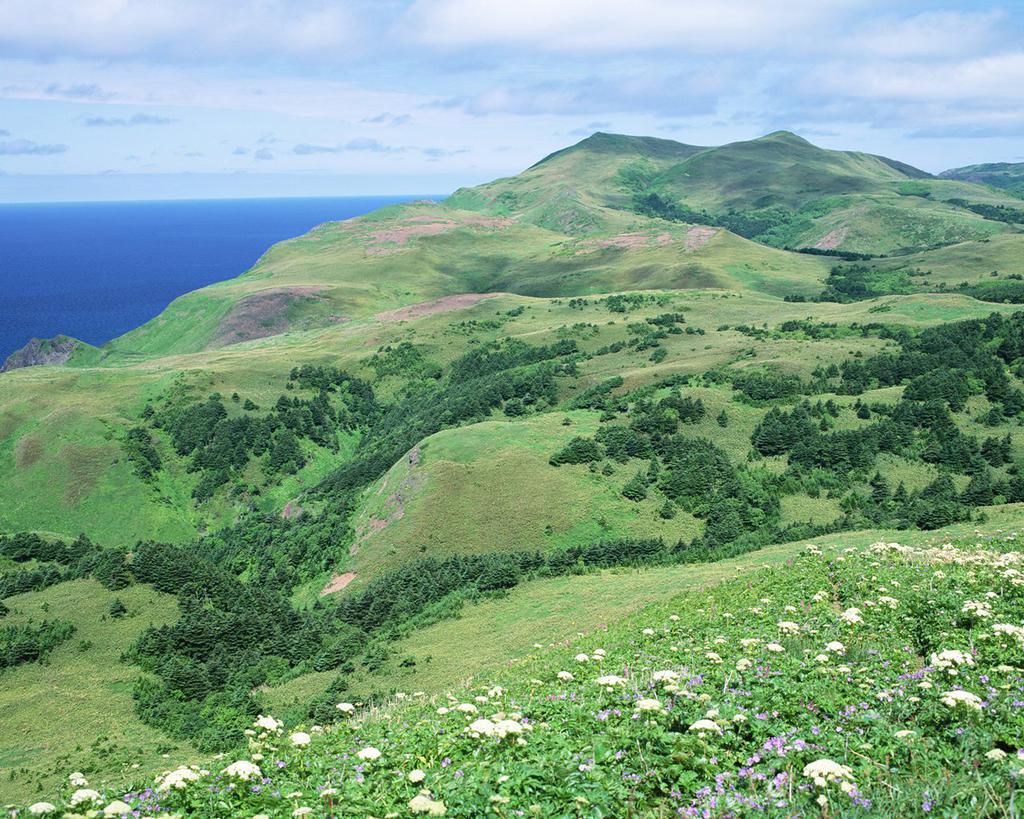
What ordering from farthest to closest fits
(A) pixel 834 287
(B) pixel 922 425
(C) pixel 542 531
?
(A) pixel 834 287 < (B) pixel 922 425 < (C) pixel 542 531

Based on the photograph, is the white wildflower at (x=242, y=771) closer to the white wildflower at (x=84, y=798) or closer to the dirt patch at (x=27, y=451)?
the white wildflower at (x=84, y=798)

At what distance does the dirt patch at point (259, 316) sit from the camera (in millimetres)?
177250

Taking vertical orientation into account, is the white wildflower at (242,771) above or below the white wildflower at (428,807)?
below

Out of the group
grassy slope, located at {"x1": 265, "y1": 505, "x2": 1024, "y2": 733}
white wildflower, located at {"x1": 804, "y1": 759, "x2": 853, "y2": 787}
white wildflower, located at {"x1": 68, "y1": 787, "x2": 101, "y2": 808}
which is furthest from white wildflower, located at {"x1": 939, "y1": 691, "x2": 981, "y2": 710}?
grassy slope, located at {"x1": 265, "y1": 505, "x2": 1024, "y2": 733}

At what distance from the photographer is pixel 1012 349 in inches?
3339

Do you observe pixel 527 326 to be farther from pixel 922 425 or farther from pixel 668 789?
pixel 668 789

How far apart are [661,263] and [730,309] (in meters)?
53.6

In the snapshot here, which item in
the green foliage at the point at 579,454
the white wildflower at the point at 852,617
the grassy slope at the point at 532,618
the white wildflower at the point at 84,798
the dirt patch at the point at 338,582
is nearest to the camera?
the white wildflower at the point at 84,798

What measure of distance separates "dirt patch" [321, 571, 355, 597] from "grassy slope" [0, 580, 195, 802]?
1735cm

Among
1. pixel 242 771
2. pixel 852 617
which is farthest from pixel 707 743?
pixel 852 617

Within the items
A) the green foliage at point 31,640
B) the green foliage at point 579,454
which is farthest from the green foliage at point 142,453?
the green foliage at point 31,640

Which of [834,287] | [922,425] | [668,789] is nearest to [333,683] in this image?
[668,789]

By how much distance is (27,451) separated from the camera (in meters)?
94.6

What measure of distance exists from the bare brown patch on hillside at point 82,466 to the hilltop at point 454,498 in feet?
1.52
